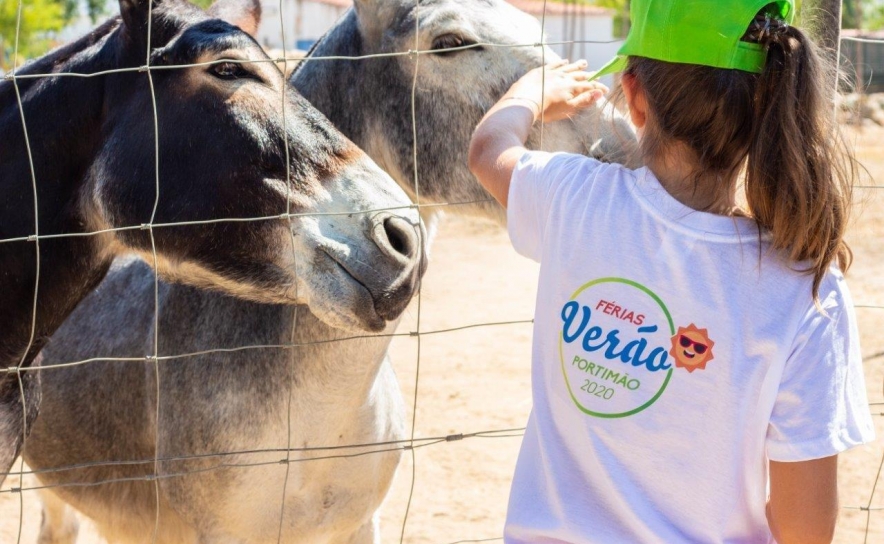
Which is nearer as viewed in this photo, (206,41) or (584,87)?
(584,87)

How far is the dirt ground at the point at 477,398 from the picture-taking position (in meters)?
4.34

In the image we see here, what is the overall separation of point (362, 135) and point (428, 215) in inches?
13.3

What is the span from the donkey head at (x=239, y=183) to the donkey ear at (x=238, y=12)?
683 mm

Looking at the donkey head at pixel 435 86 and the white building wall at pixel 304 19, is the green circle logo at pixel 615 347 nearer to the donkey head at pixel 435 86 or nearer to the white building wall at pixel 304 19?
the donkey head at pixel 435 86

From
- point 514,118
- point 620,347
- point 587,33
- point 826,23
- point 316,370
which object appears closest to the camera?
point 620,347

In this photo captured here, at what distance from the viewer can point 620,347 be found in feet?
4.78

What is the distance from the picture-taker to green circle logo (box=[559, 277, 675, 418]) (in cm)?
144

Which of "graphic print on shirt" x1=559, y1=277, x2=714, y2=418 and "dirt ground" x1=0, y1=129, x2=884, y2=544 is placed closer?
"graphic print on shirt" x1=559, y1=277, x2=714, y2=418

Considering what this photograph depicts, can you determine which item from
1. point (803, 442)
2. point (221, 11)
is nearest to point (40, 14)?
point (221, 11)

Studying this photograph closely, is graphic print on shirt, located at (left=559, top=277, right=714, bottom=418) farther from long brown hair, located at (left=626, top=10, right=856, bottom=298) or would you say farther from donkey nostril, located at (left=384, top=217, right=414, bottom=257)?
donkey nostril, located at (left=384, top=217, right=414, bottom=257)

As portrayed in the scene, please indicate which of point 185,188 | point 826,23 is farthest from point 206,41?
point 826,23

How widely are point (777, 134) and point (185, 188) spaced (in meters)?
1.43

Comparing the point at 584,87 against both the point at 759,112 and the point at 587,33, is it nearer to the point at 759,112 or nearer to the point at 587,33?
the point at 759,112

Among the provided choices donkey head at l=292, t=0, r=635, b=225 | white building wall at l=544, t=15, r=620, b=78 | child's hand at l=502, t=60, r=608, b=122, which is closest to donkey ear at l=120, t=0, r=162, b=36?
donkey head at l=292, t=0, r=635, b=225
